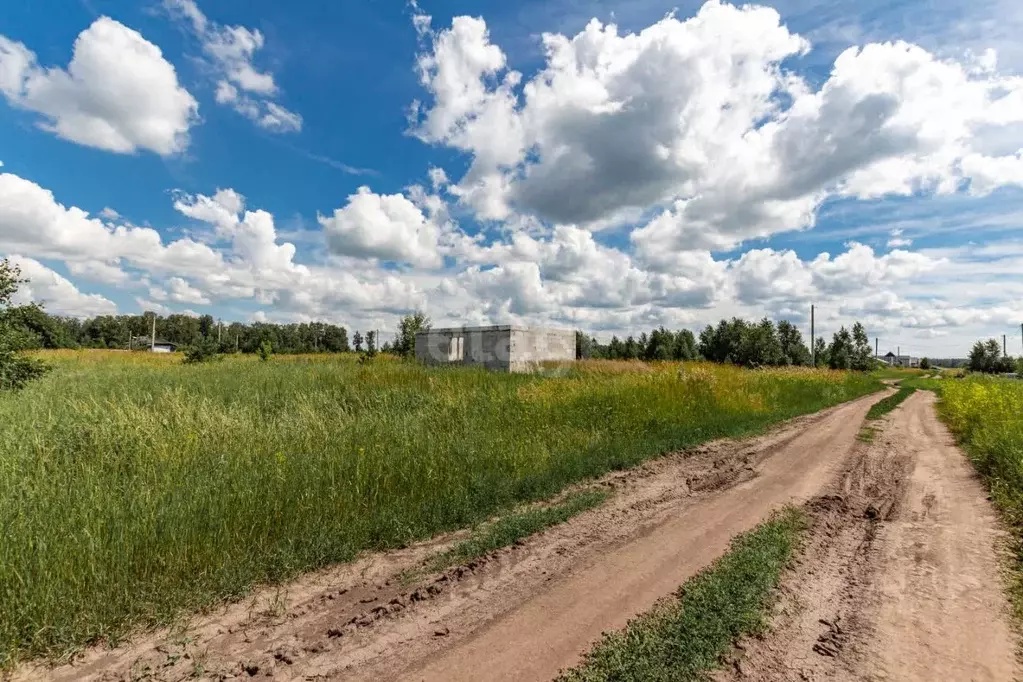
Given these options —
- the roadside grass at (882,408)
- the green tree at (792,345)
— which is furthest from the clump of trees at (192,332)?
the roadside grass at (882,408)

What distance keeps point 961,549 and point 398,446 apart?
6.61 m

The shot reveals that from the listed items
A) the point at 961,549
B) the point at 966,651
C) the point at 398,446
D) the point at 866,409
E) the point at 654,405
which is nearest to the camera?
the point at 966,651

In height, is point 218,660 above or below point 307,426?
below

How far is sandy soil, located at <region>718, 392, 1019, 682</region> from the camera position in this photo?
3.04m

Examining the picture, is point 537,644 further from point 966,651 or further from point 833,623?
point 966,651

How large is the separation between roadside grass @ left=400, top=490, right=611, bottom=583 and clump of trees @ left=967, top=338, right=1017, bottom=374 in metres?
84.2

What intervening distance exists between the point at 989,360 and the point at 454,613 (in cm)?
9145

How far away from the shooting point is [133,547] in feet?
12.9

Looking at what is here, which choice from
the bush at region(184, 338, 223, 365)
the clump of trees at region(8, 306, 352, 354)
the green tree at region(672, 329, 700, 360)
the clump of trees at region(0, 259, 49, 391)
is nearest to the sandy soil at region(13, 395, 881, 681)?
the clump of trees at region(0, 259, 49, 391)

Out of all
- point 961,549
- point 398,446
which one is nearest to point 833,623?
point 961,549

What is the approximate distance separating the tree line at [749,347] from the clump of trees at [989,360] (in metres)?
20.9

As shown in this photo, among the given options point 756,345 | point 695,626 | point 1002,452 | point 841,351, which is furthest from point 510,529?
point 841,351

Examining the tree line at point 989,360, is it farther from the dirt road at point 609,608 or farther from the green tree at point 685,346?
the dirt road at point 609,608

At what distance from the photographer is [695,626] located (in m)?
3.31
